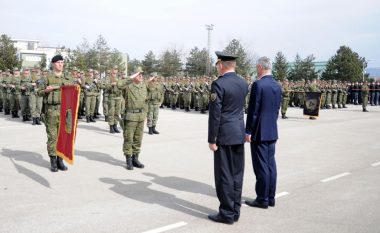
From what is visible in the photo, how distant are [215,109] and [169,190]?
78.5 inches

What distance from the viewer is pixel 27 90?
15125 millimetres

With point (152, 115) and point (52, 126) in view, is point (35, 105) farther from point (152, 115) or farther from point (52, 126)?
point (52, 126)

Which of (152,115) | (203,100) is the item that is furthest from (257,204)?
(203,100)

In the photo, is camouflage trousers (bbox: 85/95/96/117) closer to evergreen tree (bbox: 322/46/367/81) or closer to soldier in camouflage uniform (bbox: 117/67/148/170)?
soldier in camouflage uniform (bbox: 117/67/148/170)

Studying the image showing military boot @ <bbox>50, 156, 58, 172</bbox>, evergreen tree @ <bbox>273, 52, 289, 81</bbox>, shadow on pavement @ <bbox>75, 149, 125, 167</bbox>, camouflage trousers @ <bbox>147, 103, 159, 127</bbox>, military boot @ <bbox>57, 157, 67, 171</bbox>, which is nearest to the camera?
military boot @ <bbox>50, 156, 58, 172</bbox>

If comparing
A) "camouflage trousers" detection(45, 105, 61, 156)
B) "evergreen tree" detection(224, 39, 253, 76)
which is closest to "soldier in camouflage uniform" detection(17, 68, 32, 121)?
"camouflage trousers" detection(45, 105, 61, 156)

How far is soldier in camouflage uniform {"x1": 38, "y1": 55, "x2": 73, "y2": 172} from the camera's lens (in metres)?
7.30

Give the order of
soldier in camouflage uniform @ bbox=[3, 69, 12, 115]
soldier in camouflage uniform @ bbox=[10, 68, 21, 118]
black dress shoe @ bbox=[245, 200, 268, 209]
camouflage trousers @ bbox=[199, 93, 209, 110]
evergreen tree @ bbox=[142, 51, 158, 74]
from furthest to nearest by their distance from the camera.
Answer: evergreen tree @ bbox=[142, 51, 158, 74] < camouflage trousers @ bbox=[199, 93, 209, 110] < soldier in camouflage uniform @ bbox=[3, 69, 12, 115] < soldier in camouflage uniform @ bbox=[10, 68, 21, 118] < black dress shoe @ bbox=[245, 200, 268, 209]

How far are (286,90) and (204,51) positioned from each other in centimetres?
4190

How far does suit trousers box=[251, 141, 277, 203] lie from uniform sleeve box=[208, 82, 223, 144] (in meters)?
0.95

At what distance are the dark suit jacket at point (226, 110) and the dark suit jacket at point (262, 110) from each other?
49 cm

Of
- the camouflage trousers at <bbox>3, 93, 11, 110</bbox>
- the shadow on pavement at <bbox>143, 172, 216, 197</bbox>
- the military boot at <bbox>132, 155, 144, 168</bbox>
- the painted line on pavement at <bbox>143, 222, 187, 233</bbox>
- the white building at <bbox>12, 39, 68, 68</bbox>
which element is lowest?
the painted line on pavement at <bbox>143, 222, 187, 233</bbox>

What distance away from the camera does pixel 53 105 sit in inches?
292

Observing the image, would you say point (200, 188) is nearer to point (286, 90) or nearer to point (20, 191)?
point (20, 191)
